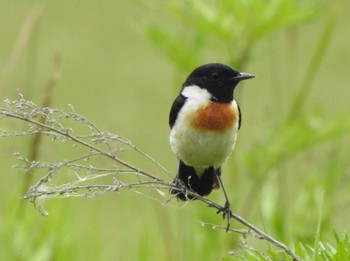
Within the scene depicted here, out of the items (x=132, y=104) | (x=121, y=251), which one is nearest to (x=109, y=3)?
(x=132, y=104)

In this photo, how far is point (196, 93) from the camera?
3193 mm

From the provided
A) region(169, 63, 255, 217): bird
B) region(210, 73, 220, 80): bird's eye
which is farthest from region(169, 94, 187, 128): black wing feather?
region(210, 73, 220, 80): bird's eye

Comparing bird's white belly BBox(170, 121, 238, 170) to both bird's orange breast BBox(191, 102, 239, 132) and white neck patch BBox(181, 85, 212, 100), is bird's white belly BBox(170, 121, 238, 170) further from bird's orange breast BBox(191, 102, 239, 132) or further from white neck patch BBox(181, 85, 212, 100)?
white neck patch BBox(181, 85, 212, 100)

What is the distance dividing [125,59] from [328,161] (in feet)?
19.5

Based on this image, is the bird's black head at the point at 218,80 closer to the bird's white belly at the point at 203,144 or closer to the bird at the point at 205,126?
the bird at the point at 205,126

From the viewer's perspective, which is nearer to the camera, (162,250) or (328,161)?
(328,161)

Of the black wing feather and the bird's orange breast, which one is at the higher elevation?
the black wing feather

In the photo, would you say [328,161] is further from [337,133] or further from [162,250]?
[162,250]

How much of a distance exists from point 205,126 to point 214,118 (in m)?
0.04

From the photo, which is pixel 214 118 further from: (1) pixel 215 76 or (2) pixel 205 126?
(1) pixel 215 76

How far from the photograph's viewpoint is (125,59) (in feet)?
31.3

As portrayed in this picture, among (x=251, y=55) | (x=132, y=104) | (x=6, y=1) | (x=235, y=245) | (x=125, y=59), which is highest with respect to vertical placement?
(x=6, y=1)

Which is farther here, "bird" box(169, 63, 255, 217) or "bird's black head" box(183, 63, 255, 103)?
"bird's black head" box(183, 63, 255, 103)

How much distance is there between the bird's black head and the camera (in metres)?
3.21
